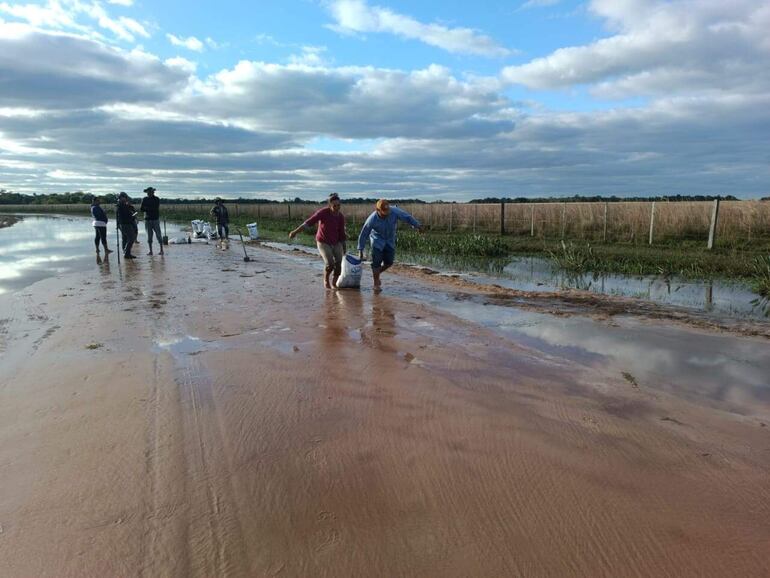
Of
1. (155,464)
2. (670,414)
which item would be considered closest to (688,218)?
(670,414)

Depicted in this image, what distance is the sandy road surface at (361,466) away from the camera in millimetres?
2574

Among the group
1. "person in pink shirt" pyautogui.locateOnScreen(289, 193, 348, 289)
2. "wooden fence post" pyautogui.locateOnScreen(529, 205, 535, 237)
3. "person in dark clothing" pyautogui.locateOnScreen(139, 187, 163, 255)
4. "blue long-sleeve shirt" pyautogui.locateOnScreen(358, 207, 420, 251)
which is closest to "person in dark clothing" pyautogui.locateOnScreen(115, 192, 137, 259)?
"person in dark clothing" pyautogui.locateOnScreen(139, 187, 163, 255)

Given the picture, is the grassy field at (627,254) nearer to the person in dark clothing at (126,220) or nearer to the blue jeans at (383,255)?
the blue jeans at (383,255)

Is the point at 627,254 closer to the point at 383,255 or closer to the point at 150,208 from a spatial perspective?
the point at 383,255

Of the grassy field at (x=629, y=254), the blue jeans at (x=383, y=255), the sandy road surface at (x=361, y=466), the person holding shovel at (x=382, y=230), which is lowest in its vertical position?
the sandy road surface at (x=361, y=466)

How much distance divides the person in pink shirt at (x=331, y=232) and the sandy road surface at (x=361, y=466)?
404 centimetres

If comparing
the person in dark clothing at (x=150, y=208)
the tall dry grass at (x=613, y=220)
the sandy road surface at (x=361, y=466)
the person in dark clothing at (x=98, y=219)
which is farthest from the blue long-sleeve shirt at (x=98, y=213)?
the tall dry grass at (x=613, y=220)

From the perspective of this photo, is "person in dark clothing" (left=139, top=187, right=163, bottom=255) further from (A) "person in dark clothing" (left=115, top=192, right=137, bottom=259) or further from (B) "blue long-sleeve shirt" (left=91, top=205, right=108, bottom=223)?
(B) "blue long-sleeve shirt" (left=91, top=205, right=108, bottom=223)

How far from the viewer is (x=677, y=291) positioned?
→ 10859 mm

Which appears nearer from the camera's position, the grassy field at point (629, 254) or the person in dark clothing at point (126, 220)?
the grassy field at point (629, 254)

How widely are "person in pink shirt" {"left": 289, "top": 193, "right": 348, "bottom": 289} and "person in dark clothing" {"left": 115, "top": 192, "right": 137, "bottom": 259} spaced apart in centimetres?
763

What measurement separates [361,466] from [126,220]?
14.3 m

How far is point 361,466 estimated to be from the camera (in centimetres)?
337

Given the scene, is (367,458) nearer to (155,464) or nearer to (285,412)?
(285,412)
